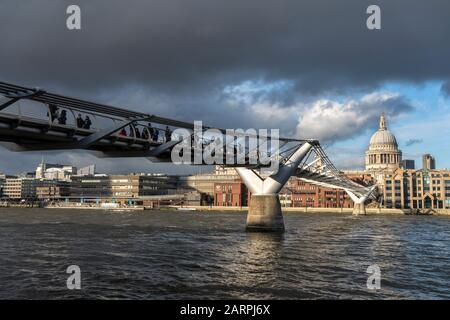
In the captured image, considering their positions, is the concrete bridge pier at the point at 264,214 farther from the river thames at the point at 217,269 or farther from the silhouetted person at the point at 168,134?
the silhouetted person at the point at 168,134

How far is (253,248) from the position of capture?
115ft

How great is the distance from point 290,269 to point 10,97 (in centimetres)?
Answer: 1613

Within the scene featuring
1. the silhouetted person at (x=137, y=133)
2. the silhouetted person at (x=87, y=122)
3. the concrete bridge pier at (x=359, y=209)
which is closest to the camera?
the silhouetted person at (x=87, y=122)

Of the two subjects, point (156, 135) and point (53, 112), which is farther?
point (156, 135)

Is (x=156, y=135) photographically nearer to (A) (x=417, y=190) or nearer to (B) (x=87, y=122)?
(B) (x=87, y=122)

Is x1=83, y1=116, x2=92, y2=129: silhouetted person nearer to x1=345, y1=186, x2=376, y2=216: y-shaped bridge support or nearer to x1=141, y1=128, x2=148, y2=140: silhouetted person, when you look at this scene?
x1=141, y1=128, x2=148, y2=140: silhouetted person

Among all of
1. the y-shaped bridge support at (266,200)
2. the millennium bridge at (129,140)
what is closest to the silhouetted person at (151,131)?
the millennium bridge at (129,140)

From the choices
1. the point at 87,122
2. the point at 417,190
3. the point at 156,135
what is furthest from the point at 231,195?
A: the point at 87,122

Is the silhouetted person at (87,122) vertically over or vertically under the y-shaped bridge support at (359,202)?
over

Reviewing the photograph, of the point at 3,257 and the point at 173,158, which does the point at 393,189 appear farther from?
the point at 3,257

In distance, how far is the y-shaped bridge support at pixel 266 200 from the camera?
164 feet

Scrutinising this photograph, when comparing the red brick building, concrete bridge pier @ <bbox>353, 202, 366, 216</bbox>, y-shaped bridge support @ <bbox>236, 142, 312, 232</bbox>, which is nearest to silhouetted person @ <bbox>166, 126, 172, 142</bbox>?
y-shaped bridge support @ <bbox>236, 142, 312, 232</bbox>

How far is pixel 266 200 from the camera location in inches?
1993

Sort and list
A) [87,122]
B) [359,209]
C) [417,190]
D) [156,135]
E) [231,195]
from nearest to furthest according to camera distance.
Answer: [87,122] → [156,135] → [359,209] → [417,190] → [231,195]
